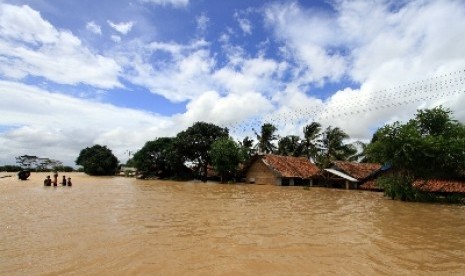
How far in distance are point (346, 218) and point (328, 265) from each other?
7982mm

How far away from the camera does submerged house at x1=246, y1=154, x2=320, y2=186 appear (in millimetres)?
40406

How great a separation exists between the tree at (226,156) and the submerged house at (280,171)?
260 cm

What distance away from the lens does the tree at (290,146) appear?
4925 centimetres

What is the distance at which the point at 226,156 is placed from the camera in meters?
40.7

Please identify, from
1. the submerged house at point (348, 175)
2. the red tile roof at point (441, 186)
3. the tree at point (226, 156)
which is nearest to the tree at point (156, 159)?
the tree at point (226, 156)

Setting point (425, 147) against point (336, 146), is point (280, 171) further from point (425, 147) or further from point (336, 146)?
point (425, 147)

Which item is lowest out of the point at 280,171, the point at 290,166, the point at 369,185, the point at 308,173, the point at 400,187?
the point at 369,185

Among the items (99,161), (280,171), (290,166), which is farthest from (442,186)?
(99,161)

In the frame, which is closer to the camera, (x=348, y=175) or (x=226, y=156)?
(x=348, y=175)

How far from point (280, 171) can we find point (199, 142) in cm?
1129

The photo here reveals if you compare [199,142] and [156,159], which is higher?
[199,142]

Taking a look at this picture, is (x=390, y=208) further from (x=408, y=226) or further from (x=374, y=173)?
(x=374, y=173)

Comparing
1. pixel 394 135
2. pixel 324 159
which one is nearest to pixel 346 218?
pixel 394 135

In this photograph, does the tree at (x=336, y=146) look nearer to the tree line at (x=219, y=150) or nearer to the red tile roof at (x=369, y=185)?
the tree line at (x=219, y=150)
